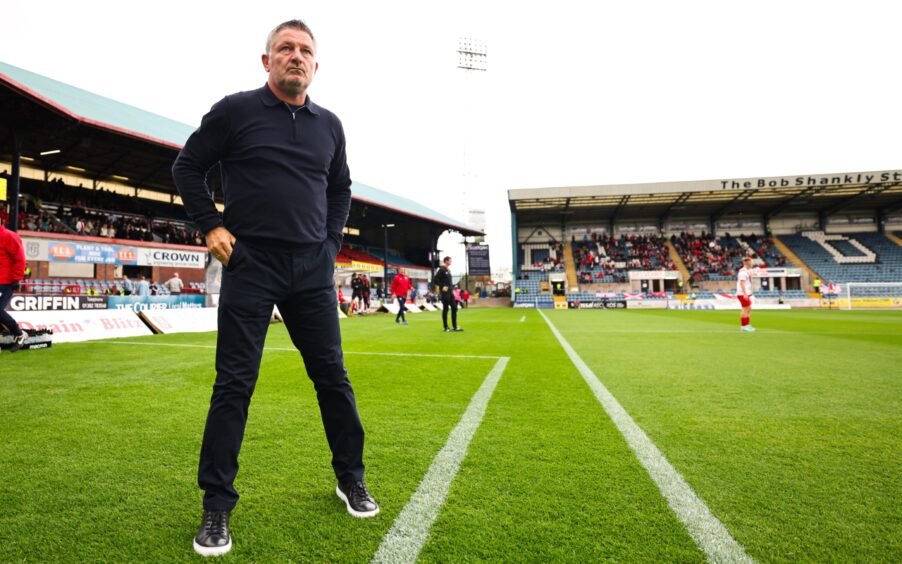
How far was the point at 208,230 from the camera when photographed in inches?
73.4

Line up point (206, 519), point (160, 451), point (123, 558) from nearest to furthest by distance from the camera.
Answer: point (123, 558) → point (206, 519) → point (160, 451)

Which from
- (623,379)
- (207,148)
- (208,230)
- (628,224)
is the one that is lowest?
(623,379)

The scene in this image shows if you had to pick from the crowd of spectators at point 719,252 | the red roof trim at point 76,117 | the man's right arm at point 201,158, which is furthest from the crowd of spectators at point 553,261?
the man's right arm at point 201,158

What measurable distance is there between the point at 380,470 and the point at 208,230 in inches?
54.8

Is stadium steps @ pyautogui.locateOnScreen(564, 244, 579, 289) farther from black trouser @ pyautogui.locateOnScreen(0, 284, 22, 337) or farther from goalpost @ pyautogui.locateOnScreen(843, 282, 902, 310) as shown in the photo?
black trouser @ pyautogui.locateOnScreen(0, 284, 22, 337)

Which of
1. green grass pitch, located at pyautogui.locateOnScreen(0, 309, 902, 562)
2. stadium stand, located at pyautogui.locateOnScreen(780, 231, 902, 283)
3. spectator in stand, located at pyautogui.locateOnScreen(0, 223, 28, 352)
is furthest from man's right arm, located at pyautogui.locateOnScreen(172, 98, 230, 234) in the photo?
stadium stand, located at pyautogui.locateOnScreen(780, 231, 902, 283)

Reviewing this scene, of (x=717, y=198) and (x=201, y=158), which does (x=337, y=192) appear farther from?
(x=717, y=198)

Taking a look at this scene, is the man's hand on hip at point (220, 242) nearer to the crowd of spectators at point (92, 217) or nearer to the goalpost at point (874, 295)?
the crowd of spectators at point (92, 217)

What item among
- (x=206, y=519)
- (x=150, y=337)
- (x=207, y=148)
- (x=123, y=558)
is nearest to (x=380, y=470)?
(x=206, y=519)

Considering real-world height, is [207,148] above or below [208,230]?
above

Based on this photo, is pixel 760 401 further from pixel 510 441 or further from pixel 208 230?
pixel 208 230

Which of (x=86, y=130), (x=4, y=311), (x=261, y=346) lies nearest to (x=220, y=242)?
(x=261, y=346)

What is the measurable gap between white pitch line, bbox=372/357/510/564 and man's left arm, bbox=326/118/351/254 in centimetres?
118

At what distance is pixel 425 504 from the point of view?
1981 millimetres
